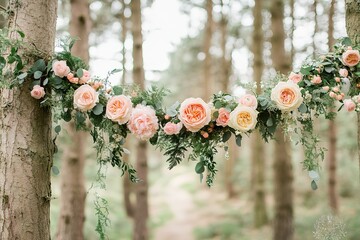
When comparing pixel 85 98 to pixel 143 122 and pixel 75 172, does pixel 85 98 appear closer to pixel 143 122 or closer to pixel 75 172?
pixel 143 122

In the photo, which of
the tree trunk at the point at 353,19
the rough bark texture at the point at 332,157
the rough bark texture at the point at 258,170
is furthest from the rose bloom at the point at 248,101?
the rough bark texture at the point at 258,170

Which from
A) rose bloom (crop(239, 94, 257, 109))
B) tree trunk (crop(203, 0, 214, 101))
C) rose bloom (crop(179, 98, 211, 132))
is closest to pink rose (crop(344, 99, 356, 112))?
rose bloom (crop(239, 94, 257, 109))

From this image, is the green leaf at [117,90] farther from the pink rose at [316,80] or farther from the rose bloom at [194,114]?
the pink rose at [316,80]

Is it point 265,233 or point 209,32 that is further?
point 209,32

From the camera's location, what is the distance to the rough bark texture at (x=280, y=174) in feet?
23.8

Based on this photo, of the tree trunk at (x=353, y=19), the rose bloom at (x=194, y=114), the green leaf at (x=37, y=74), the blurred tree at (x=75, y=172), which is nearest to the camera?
the rose bloom at (x=194, y=114)

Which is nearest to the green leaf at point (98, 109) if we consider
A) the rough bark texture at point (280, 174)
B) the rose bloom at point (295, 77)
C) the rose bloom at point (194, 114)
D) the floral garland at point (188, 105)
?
the floral garland at point (188, 105)

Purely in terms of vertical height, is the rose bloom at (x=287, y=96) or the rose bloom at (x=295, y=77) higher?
the rose bloom at (x=295, y=77)

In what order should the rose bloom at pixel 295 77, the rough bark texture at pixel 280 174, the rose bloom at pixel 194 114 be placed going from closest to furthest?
the rose bloom at pixel 194 114 → the rose bloom at pixel 295 77 → the rough bark texture at pixel 280 174

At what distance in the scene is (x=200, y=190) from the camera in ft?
59.1

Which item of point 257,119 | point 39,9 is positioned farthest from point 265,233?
point 39,9

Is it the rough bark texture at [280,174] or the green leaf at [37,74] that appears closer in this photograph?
the green leaf at [37,74]

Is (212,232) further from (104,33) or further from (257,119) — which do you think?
(257,119)

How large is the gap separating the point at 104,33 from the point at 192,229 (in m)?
6.67
